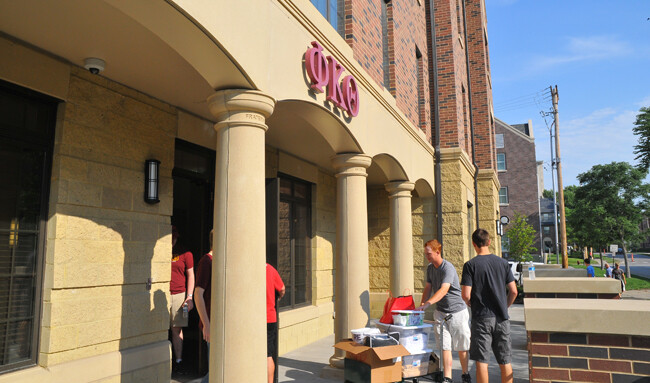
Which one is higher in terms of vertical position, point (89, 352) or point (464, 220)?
point (464, 220)

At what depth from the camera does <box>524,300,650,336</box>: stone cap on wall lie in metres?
2.90

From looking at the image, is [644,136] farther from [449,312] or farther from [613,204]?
[613,204]

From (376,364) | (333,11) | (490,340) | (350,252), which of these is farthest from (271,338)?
(333,11)

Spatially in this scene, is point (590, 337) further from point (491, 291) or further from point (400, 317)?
point (400, 317)

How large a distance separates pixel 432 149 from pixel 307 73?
7.67 metres

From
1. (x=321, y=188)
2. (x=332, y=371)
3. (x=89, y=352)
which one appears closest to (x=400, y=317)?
(x=332, y=371)

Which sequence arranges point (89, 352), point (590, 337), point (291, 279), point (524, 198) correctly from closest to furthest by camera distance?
point (590, 337), point (89, 352), point (291, 279), point (524, 198)

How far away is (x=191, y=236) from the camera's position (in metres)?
7.53

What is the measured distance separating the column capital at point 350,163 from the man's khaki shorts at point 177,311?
2.81 m

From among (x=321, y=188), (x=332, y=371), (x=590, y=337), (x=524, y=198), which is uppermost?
(x=524, y=198)

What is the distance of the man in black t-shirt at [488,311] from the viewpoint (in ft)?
15.9

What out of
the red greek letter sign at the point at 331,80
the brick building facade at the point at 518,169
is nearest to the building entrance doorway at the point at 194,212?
the red greek letter sign at the point at 331,80

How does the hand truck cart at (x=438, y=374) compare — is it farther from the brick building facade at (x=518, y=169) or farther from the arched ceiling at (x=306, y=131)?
the brick building facade at (x=518, y=169)

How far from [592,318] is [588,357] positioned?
0.88ft
